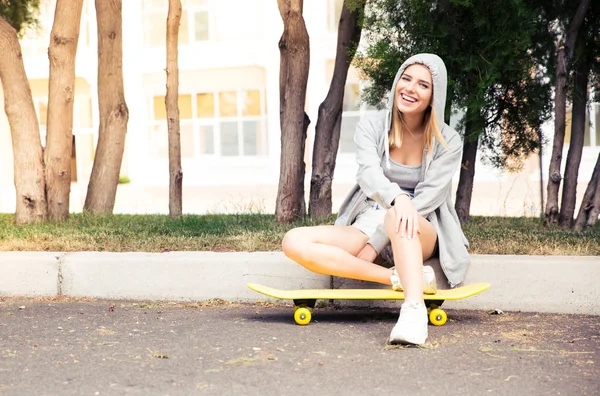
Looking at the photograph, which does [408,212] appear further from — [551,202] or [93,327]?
[551,202]

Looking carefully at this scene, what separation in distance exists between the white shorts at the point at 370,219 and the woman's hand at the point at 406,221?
43cm

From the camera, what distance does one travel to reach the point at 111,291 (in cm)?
514

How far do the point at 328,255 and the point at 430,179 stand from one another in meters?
0.71

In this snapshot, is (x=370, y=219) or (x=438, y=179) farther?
(x=370, y=219)

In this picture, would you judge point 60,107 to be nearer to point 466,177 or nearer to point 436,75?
point 466,177

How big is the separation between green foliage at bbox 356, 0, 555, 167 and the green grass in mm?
1069

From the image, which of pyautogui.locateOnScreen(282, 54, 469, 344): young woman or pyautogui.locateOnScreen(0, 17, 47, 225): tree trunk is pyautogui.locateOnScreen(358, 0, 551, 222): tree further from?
pyautogui.locateOnScreen(0, 17, 47, 225): tree trunk

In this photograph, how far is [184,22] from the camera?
25.7 m

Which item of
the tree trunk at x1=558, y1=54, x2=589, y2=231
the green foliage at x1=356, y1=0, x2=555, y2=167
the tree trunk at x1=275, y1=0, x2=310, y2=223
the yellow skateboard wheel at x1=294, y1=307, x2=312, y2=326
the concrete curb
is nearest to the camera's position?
the yellow skateboard wheel at x1=294, y1=307, x2=312, y2=326

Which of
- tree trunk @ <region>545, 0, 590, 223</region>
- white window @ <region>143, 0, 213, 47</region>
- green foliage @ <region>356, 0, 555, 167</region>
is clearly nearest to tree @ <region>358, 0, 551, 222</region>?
green foliage @ <region>356, 0, 555, 167</region>

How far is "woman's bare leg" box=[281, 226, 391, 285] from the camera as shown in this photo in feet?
14.2

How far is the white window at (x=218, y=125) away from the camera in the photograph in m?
25.4

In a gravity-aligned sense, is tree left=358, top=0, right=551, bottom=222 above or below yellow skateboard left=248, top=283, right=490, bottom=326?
above

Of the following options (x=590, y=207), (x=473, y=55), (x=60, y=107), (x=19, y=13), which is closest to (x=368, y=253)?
(x=473, y=55)
